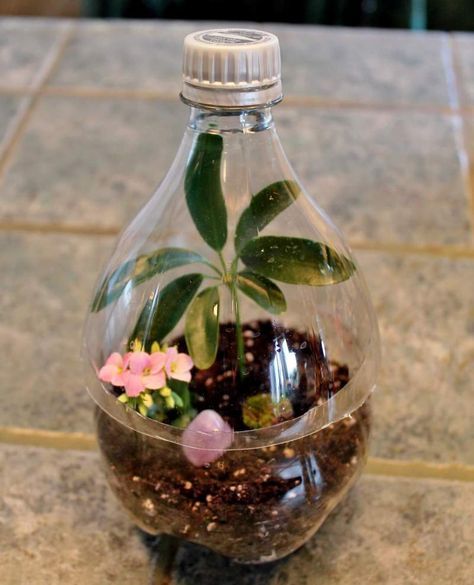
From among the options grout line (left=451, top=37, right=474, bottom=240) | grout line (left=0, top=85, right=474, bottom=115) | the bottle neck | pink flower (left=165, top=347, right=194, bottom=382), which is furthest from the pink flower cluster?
grout line (left=0, top=85, right=474, bottom=115)

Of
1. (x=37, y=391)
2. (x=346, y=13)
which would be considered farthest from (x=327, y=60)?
(x=37, y=391)

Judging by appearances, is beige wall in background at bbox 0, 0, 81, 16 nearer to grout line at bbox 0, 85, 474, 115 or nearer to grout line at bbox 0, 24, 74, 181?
grout line at bbox 0, 24, 74, 181

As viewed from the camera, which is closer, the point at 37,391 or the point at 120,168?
the point at 37,391

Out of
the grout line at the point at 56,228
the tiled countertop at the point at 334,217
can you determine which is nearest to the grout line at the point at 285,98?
the tiled countertop at the point at 334,217

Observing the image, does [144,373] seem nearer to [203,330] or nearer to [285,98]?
[203,330]

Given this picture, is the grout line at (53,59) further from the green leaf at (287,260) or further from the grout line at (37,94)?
the green leaf at (287,260)

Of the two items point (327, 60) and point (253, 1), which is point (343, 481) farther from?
point (253, 1)
